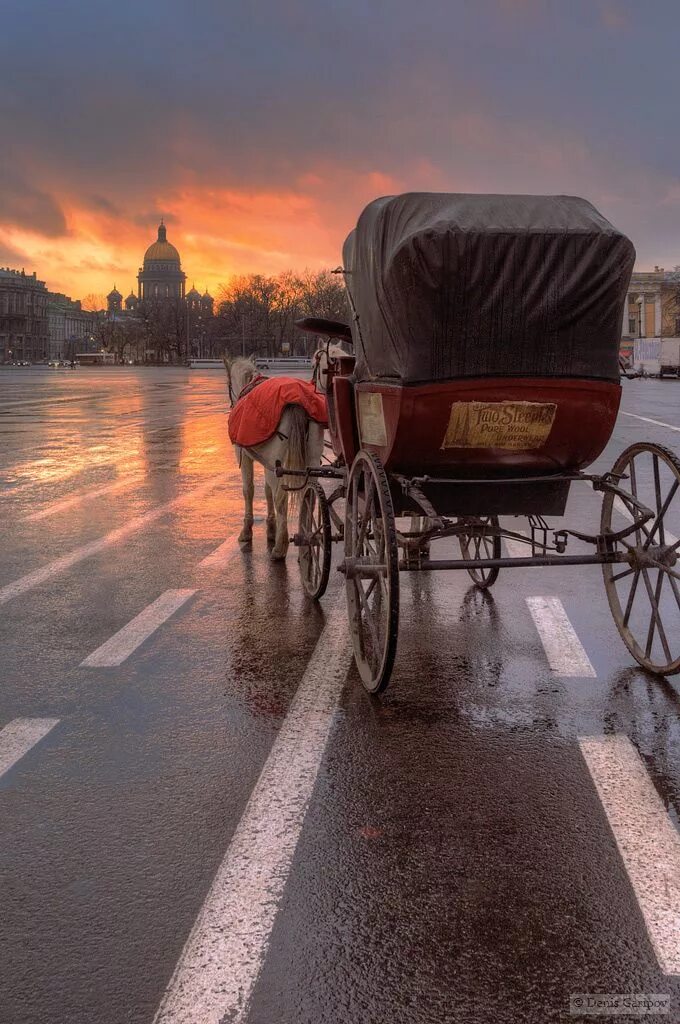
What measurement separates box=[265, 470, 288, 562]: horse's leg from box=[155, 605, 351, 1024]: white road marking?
3.54 meters

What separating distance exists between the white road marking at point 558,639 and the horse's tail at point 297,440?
6.92 feet

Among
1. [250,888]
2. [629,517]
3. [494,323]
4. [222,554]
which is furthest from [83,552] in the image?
[250,888]

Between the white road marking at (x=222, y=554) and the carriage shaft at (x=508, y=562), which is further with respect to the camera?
the white road marking at (x=222, y=554)

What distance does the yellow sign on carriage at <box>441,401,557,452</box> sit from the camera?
5.04 meters

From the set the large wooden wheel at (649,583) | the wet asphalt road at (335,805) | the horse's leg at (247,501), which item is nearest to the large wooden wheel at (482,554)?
the wet asphalt road at (335,805)

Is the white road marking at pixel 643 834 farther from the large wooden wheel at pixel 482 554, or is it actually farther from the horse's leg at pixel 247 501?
the horse's leg at pixel 247 501

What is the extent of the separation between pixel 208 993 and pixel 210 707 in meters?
A: 2.27

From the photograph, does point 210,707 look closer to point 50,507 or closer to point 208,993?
point 208,993

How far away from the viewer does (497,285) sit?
4918 mm

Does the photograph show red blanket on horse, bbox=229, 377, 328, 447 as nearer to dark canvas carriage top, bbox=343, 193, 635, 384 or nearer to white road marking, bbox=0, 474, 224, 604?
white road marking, bbox=0, 474, 224, 604

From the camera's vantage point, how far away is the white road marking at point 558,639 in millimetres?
5535

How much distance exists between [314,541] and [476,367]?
8.28 ft

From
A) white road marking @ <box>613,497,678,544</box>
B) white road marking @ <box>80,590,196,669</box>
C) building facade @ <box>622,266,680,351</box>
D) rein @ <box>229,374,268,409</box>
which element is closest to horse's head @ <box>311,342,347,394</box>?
rein @ <box>229,374,268,409</box>

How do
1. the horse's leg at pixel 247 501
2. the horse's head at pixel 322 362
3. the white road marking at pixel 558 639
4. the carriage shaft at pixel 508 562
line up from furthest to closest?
the horse's leg at pixel 247 501 → the horse's head at pixel 322 362 → the white road marking at pixel 558 639 → the carriage shaft at pixel 508 562
